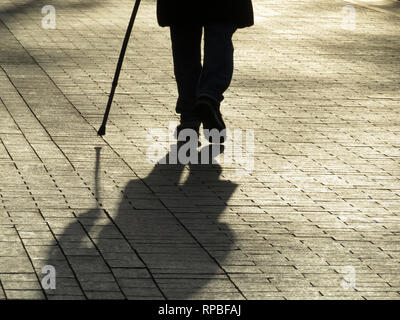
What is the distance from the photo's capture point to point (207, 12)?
27.8ft

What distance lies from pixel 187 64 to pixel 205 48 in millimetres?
255

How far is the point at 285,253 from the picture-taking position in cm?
603

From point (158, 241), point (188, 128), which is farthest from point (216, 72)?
point (158, 241)

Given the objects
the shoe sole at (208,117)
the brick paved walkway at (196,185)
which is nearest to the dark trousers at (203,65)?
the shoe sole at (208,117)

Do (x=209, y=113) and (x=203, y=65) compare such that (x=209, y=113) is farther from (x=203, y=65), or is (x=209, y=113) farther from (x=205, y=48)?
(x=205, y=48)

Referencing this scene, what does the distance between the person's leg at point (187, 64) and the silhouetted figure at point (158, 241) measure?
3.96 feet

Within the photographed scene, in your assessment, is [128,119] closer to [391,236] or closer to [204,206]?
[204,206]

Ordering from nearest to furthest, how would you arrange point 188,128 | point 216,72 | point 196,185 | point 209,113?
point 196,185
point 209,113
point 216,72
point 188,128

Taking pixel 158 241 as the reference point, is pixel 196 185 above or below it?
below

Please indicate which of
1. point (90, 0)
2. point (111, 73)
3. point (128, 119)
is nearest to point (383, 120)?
point (128, 119)

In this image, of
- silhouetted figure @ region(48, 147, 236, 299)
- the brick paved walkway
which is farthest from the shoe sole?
silhouetted figure @ region(48, 147, 236, 299)

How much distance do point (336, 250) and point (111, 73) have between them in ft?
19.0

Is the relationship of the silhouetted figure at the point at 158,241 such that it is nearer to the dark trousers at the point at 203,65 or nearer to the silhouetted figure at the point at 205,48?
the silhouetted figure at the point at 205,48

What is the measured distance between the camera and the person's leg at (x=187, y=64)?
28.6 ft
